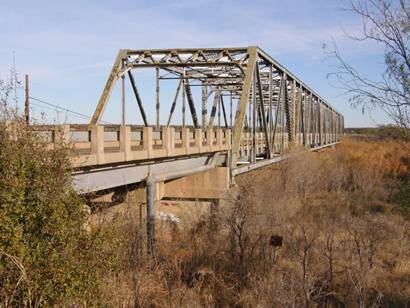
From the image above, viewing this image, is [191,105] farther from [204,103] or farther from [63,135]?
[63,135]

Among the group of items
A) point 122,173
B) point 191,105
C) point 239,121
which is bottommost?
point 122,173

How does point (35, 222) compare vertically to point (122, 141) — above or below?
below

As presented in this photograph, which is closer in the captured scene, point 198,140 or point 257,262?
point 257,262

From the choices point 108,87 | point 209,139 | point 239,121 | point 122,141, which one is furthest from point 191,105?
point 122,141

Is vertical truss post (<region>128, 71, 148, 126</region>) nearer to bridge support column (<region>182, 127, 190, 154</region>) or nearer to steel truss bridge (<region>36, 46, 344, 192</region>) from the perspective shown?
steel truss bridge (<region>36, 46, 344, 192</region>)

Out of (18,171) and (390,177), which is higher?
(18,171)

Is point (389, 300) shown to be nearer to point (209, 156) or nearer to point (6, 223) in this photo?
point (209, 156)

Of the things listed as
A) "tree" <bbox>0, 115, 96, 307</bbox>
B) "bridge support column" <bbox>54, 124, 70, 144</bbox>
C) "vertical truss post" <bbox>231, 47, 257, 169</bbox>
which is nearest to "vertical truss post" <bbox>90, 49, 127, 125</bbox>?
"vertical truss post" <bbox>231, 47, 257, 169</bbox>

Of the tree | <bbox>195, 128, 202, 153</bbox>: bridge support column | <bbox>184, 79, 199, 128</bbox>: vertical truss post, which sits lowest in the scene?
the tree

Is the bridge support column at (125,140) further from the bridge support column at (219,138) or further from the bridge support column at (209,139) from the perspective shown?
the bridge support column at (219,138)

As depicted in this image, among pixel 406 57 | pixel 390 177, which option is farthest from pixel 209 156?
pixel 390 177

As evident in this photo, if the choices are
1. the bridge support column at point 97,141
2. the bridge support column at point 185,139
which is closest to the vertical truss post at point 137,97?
the bridge support column at point 185,139

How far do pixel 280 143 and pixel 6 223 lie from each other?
25.8 m

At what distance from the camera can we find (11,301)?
7.86 m
